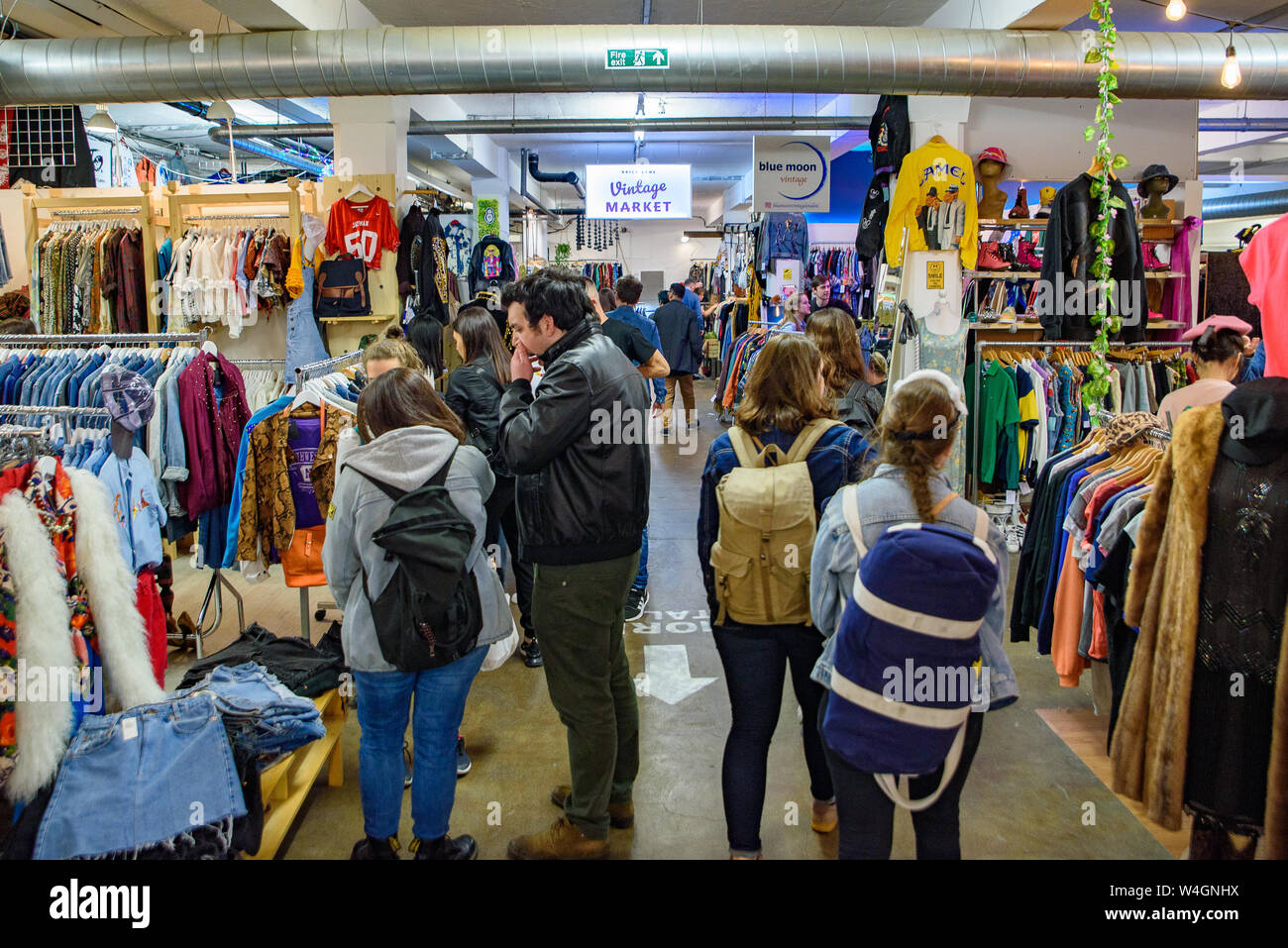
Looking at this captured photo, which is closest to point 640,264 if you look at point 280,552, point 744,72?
point 744,72

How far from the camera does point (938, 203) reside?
6.14 meters

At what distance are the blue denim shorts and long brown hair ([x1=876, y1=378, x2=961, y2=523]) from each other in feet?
6.12

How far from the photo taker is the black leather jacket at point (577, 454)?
2.32 metres

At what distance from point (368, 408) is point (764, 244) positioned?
7404 millimetres

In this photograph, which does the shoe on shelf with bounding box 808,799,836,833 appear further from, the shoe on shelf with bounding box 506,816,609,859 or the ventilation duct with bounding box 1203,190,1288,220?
the ventilation duct with bounding box 1203,190,1288,220

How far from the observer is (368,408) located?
7.95 ft

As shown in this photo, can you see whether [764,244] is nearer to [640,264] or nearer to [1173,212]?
[1173,212]

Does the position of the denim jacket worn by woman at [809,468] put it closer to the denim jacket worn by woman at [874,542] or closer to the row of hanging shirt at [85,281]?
the denim jacket worn by woman at [874,542]

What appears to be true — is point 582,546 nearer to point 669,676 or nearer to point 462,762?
point 462,762

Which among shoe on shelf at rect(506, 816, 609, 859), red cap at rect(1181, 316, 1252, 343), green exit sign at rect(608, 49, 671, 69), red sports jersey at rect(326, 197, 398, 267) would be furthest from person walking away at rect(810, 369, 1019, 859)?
red sports jersey at rect(326, 197, 398, 267)

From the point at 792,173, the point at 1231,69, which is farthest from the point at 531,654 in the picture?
the point at 792,173

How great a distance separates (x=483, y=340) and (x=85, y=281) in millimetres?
4138

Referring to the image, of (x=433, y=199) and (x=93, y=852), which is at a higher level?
(x=433, y=199)

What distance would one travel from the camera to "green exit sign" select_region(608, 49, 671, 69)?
5840mm
